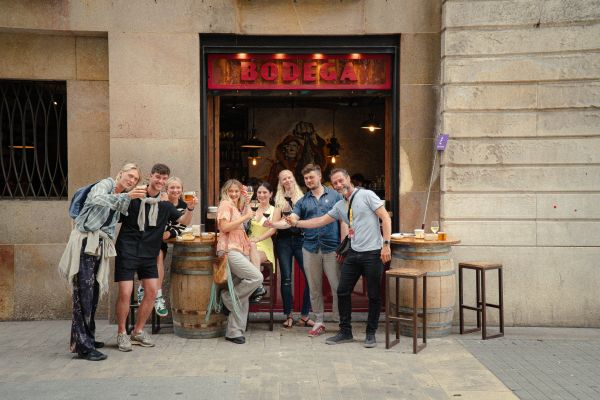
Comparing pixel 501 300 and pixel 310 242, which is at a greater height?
pixel 310 242

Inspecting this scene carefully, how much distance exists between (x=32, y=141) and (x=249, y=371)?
488 cm

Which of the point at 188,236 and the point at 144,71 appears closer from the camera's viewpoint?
the point at 188,236

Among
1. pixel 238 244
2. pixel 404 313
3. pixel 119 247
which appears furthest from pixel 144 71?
pixel 404 313

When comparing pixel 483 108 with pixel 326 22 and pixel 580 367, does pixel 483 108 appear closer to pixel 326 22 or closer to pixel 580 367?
pixel 326 22

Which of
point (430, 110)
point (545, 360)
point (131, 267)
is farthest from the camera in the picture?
point (430, 110)

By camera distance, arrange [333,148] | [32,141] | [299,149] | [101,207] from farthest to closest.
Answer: [299,149] < [333,148] < [32,141] < [101,207]

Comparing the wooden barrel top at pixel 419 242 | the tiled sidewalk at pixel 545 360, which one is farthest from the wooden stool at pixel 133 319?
the tiled sidewalk at pixel 545 360

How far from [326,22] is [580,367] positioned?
5158 mm

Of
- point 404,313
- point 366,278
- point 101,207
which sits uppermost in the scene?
point 101,207

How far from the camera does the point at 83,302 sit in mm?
6586

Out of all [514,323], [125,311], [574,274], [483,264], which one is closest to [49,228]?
[125,311]

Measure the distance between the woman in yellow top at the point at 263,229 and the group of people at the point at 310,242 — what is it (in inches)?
0.5

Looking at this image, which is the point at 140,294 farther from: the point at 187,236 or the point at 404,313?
the point at 404,313

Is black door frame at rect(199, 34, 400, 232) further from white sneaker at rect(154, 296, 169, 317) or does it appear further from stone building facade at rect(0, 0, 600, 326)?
white sneaker at rect(154, 296, 169, 317)
